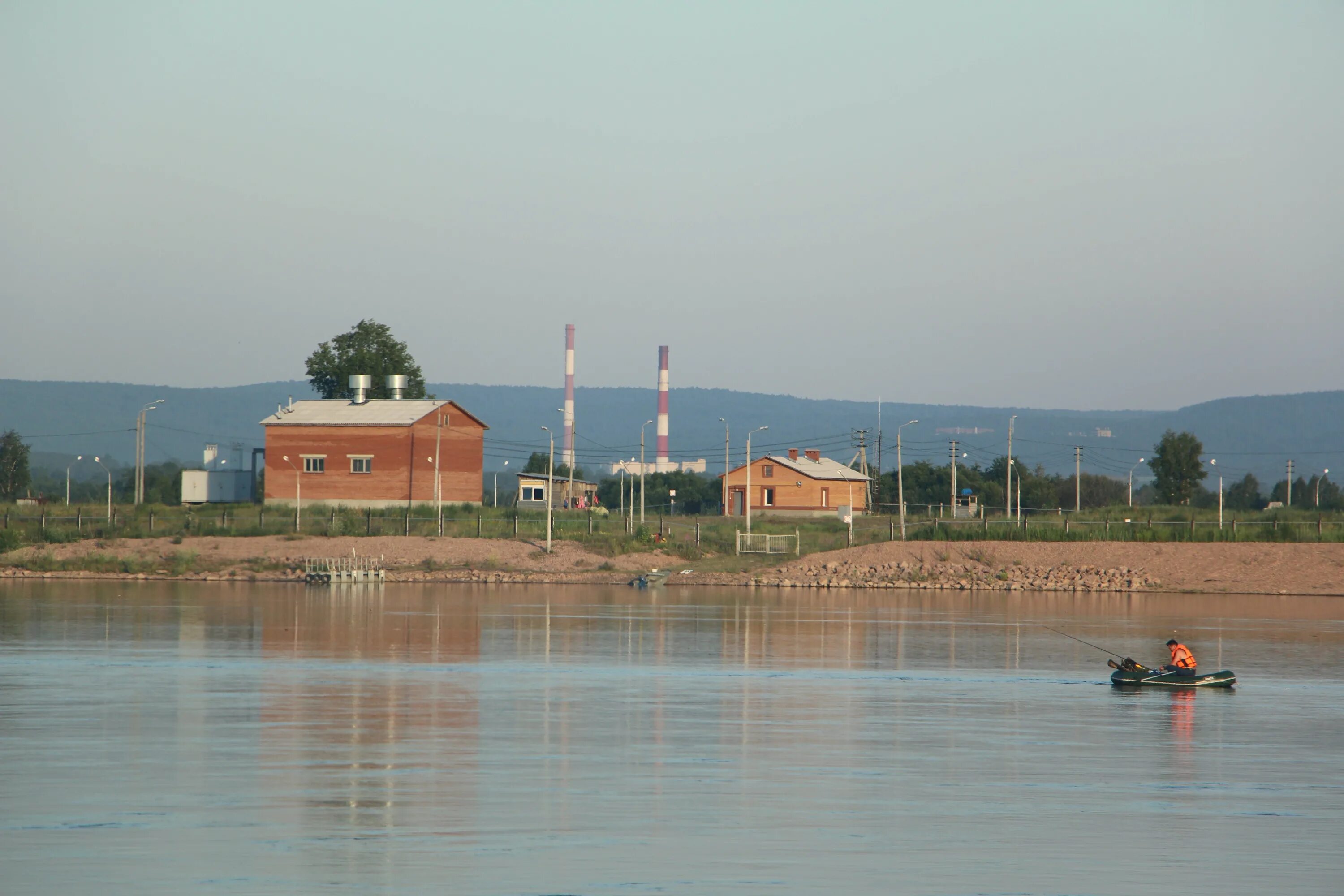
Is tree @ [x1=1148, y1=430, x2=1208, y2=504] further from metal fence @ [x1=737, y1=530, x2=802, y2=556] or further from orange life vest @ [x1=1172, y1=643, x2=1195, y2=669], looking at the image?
orange life vest @ [x1=1172, y1=643, x2=1195, y2=669]

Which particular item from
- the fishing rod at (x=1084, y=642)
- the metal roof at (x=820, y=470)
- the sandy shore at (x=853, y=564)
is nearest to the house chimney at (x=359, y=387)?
the sandy shore at (x=853, y=564)

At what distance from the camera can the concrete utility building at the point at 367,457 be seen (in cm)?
9006

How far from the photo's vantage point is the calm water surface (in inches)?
543

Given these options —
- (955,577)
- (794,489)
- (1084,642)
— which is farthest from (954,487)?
(1084,642)

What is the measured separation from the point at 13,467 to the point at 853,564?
4595 inches

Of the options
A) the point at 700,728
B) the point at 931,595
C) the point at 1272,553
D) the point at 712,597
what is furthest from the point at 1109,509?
the point at 700,728

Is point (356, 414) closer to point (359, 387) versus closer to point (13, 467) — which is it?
point (359, 387)

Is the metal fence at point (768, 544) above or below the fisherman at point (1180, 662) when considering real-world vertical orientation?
above

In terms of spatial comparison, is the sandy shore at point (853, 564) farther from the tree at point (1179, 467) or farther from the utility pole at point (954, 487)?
the tree at point (1179, 467)

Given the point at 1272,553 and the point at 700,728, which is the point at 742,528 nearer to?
the point at 1272,553

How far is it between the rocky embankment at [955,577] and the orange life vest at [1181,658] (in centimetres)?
3992

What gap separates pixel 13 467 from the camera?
15662 cm

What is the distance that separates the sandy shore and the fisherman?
132 feet

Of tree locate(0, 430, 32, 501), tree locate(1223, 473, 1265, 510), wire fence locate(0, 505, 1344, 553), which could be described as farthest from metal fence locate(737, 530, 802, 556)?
tree locate(0, 430, 32, 501)
